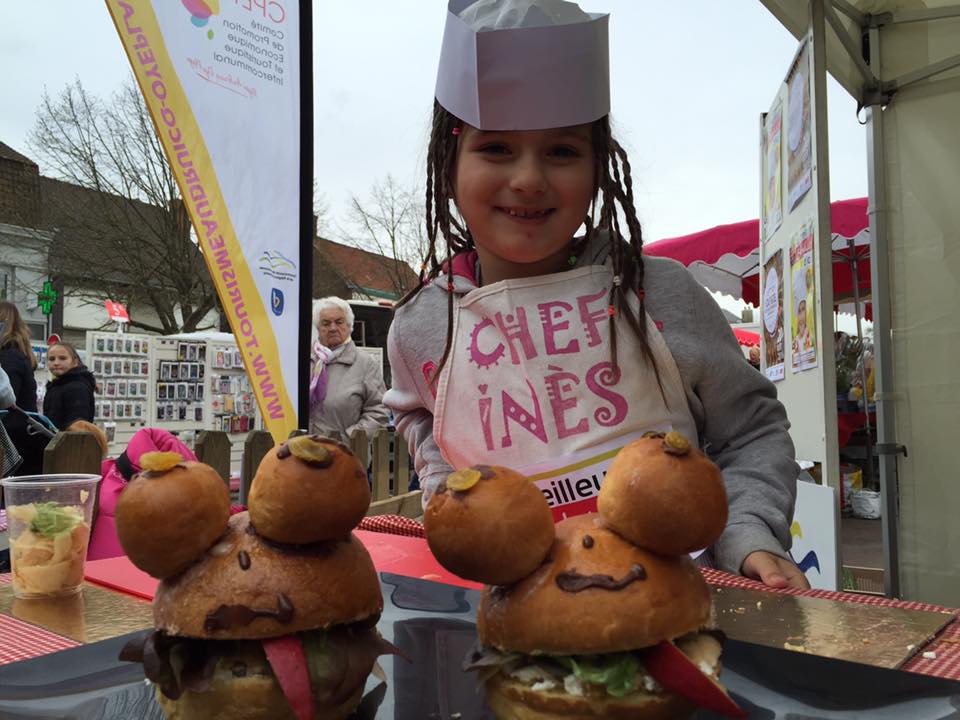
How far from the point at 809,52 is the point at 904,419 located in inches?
72.1

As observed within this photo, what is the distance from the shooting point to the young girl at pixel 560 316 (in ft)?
5.02

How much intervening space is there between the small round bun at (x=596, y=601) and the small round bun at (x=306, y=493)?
21cm

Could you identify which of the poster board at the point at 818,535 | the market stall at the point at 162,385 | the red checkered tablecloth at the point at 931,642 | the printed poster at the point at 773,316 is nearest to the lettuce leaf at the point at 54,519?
the red checkered tablecloth at the point at 931,642

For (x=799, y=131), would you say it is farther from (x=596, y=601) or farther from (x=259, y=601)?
(x=259, y=601)

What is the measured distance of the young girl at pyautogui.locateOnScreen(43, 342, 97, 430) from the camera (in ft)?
21.4

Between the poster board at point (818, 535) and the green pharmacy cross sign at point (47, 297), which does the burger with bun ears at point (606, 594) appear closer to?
the poster board at point (818, 535)

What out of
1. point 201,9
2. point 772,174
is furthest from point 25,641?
point 772,174

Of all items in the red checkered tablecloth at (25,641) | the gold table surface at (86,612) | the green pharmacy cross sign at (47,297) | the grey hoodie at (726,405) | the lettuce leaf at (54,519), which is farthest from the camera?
the green pharmacy cross sign at (47,297)

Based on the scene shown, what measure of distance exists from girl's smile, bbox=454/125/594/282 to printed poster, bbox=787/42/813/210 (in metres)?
2.04

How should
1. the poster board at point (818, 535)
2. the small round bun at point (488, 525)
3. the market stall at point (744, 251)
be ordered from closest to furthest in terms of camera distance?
the small round bun at point (488, 525) < the poster board at point (818, 535) < the market stall at point (744, 251)

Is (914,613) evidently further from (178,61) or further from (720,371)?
(178,61)

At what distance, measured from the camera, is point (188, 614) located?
806 mm

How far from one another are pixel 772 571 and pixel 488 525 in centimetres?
89

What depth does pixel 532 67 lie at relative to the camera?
1528 millimetres
